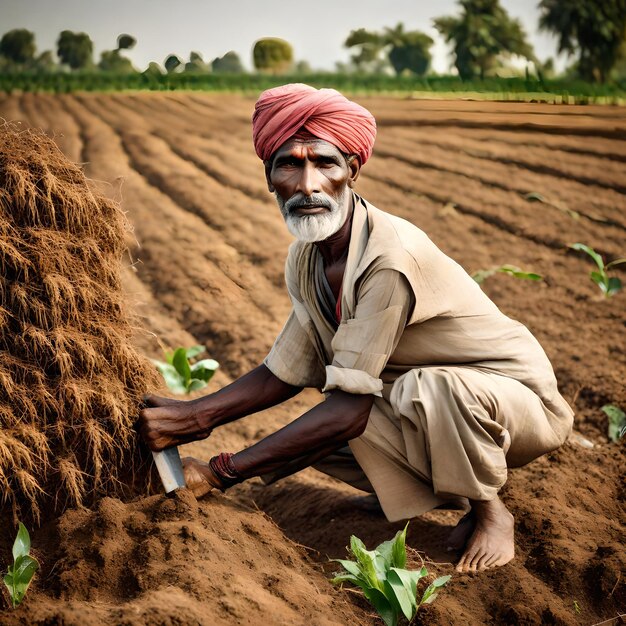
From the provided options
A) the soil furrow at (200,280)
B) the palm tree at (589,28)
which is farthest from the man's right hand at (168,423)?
the palm tree at (589,28)

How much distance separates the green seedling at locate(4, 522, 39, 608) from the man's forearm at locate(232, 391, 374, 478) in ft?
2.37

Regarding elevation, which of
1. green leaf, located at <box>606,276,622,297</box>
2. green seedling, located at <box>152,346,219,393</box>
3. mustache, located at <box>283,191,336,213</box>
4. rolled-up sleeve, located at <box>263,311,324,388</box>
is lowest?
green seedling, located at <box>152,346,219,393</box>

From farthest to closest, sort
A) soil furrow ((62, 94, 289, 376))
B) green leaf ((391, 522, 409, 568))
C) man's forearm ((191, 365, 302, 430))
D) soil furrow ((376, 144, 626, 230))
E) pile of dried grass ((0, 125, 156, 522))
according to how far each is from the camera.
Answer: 1. soil furrow ((376, 144, 626, 230))
2. soil furrow ((62, 94, 289, 376))
3. man's forearm ((191, 365, 302, 430))
4. pile of dried grass ((0, 125, 156, 522))
5. green leaf ((391, 522, 409, 568))

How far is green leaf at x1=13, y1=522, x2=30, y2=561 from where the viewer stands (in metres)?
2.21

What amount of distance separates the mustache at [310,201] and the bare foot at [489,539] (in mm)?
1115

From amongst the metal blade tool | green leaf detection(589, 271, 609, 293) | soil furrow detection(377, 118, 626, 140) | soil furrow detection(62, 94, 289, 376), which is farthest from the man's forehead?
soil furrow detection(377, 118, 626, 140)

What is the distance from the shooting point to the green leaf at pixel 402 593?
7.28 feet

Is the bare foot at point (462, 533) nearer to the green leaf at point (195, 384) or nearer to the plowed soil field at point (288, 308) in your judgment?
the plowed soil field at point (288, 308)

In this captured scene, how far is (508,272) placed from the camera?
5.32 m

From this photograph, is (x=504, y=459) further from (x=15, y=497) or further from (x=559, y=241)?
(x=559, y=241)

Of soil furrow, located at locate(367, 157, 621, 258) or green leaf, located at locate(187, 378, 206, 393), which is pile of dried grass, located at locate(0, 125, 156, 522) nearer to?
green leaf, located at locate(187, 378, 206, 393)

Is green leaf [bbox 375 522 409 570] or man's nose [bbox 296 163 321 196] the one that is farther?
man's nose [bbox 296 163 321 196]

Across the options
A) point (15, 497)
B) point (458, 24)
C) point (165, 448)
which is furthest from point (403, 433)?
point (458, 24)

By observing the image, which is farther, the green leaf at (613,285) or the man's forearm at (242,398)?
the green leaf at (613,285)
